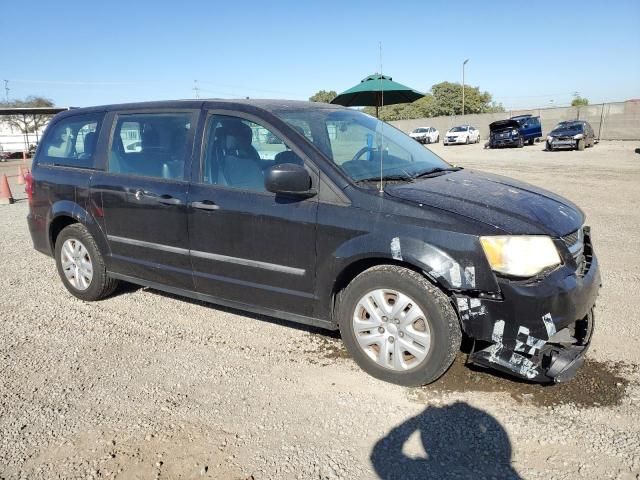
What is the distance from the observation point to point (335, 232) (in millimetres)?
3266

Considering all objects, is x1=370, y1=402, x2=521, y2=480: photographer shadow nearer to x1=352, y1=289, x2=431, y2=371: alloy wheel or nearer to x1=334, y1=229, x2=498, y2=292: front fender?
x1=352, y1=289, x2=431, y2=371: alloy wheel

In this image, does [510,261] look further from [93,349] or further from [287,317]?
[93,349]

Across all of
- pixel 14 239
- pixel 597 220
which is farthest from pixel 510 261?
pixel 14 239

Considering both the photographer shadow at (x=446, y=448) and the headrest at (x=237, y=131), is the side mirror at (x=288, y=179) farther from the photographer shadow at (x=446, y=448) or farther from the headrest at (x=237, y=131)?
the photographer shadow at (x=446, y=448)

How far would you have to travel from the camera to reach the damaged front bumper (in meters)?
2.83

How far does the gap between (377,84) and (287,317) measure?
9.43m

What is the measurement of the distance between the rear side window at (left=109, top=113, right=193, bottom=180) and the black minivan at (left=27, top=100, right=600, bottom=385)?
0.04ft

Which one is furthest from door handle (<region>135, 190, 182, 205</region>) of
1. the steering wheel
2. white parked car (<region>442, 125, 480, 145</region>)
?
white parked car (<region>442, 125, 480, 145</region>)

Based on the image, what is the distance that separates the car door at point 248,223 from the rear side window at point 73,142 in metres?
A: 1.37

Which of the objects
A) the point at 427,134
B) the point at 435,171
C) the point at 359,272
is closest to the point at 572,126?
the point at 427,134

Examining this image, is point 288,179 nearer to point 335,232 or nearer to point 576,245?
point 335,232

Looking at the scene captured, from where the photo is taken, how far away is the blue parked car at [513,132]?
2838 cm

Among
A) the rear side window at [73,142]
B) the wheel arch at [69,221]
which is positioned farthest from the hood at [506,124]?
the wheel arch at [69,221]

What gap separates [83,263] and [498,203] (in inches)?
146
